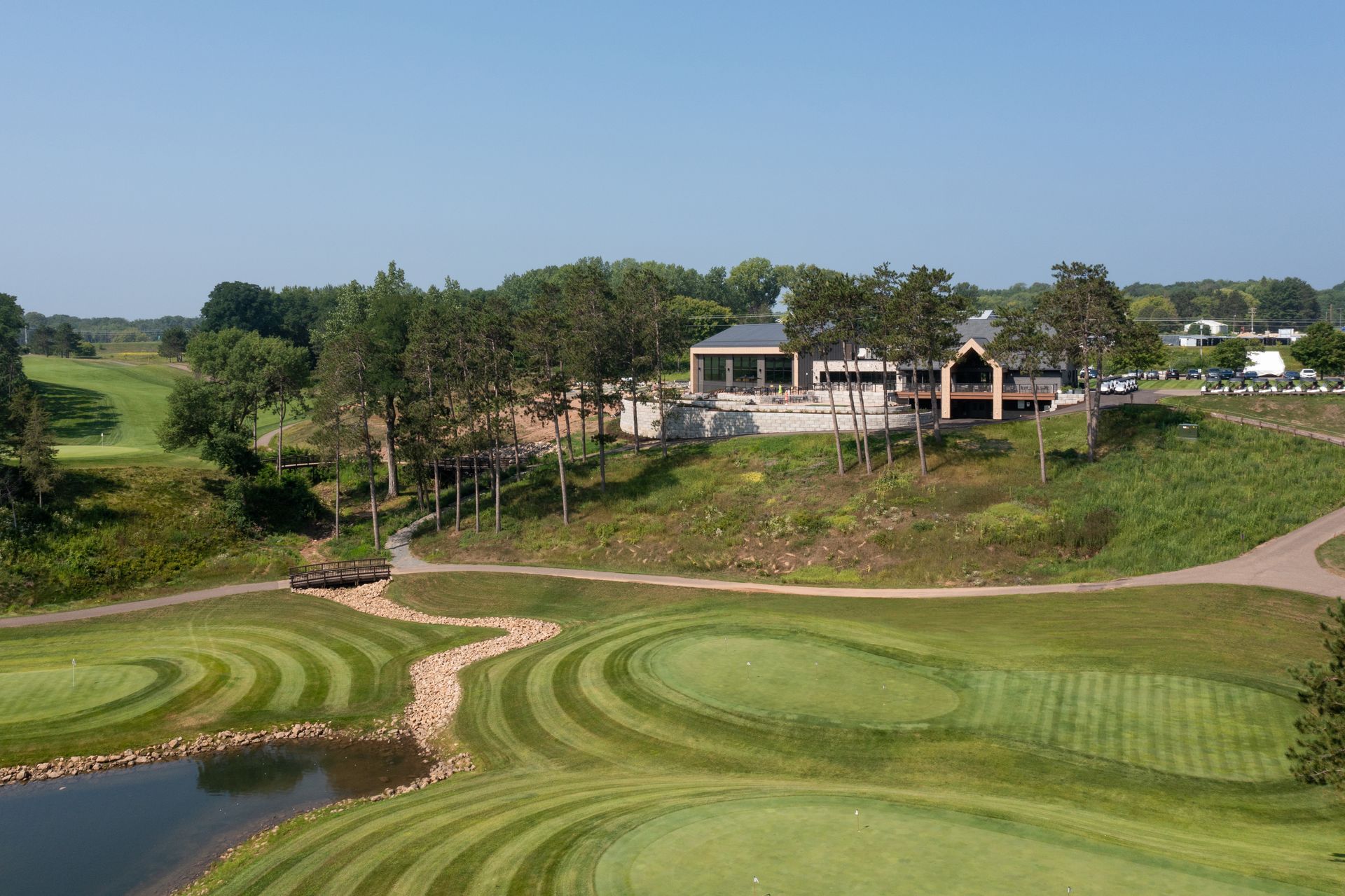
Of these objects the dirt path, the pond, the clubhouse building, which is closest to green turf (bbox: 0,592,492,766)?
the pond

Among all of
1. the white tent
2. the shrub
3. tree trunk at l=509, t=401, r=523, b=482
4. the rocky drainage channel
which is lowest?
the rocky drainage channel

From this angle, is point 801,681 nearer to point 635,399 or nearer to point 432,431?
point 432,431

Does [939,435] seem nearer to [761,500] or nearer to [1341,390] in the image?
[761,500]

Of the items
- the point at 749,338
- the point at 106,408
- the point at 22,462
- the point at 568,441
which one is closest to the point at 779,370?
the point at 749,338

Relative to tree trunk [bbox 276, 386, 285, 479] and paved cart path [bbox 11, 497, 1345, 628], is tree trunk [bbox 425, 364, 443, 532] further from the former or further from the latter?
tree trunk [bbox 276, 386, 285, 479]

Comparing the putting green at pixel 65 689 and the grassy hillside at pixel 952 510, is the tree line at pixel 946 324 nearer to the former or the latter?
the grassy hillside at pixel 952 510

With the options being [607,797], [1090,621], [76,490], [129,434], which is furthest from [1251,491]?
[129,434]

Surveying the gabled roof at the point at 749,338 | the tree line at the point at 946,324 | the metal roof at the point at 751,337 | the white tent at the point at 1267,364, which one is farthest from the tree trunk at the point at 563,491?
the white tent at the point at 1267,364
